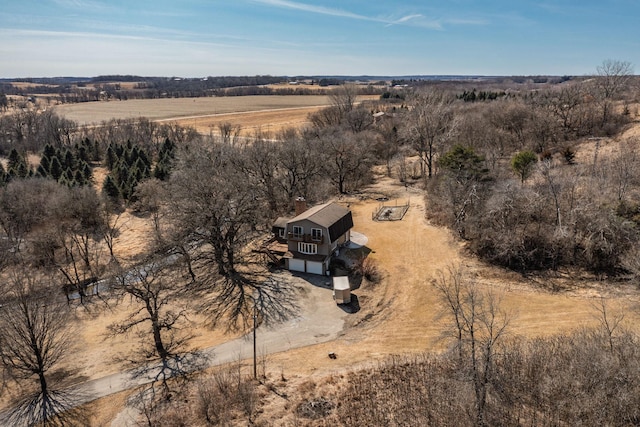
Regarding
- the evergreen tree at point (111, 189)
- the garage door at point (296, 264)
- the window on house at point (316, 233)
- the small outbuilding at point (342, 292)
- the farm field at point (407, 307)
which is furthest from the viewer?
the evergreen tree at point (111, 189)

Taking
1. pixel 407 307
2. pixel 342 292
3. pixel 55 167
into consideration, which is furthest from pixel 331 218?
pixel 55 167

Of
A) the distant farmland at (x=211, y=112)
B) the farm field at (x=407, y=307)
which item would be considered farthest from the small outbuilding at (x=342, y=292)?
the distant farmland at (x=211, y=112)

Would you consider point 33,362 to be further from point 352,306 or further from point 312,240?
point 312,240

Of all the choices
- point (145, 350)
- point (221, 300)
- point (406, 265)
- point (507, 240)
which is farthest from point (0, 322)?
point (507, 240)

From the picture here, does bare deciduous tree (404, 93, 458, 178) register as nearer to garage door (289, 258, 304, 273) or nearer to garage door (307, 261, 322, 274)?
garage door (307, 261, 322, 274)

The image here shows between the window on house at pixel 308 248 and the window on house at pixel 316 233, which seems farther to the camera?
the window on house at pixel 308 248

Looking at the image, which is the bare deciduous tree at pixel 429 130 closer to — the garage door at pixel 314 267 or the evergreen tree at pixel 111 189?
the garage door at pixel 314 267
